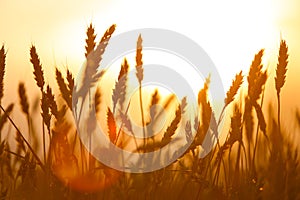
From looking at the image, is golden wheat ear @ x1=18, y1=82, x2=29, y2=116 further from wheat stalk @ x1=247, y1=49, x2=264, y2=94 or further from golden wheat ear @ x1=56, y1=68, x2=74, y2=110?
wheat stalk @ x1=247, y1=49, x2=264, y2=94

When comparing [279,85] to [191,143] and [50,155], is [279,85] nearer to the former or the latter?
[191,143]

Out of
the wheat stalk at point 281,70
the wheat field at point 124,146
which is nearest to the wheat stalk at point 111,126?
the wheat field at point 124,146

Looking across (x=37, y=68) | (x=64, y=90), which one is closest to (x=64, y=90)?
(x=64, y=90)

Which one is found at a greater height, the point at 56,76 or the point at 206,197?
the point at 56,76

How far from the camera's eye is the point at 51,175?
1.70 meters

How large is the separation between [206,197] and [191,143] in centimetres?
46

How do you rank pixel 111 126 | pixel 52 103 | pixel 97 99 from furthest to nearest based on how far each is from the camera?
1. pixel 97 99
2. pixel 111 126
3. pixel 52 103

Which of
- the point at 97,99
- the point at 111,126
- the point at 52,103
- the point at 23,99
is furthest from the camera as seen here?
the point at 23,99

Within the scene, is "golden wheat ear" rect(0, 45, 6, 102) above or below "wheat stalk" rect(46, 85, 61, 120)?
above

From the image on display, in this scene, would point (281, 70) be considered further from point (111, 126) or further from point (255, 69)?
point (111, 126)

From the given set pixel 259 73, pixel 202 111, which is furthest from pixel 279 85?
pixel 202 111

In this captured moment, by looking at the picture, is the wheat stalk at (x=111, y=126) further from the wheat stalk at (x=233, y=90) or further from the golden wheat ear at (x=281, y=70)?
the golden wheat ear at (x=281, y=70)

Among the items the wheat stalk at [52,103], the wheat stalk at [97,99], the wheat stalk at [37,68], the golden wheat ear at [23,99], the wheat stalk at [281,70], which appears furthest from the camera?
the golden wheat ear at [23,99]

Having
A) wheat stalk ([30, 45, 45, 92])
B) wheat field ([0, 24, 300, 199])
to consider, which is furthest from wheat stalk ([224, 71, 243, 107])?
wheat stalk ([30, 45, 45, 92])
